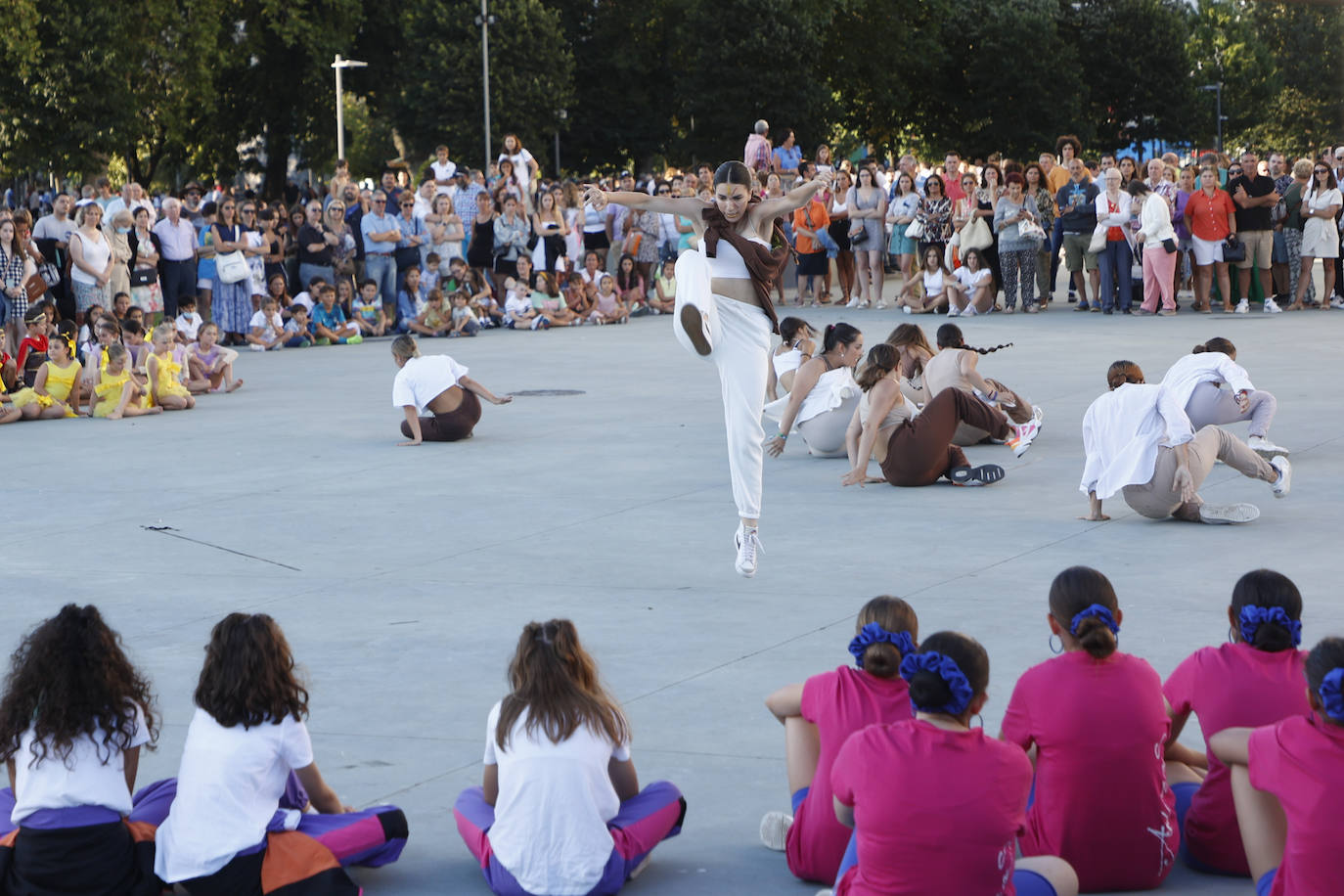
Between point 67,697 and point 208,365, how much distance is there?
13208 millimetres

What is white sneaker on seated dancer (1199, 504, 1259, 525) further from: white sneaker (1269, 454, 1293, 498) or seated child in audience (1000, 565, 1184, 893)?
seated child in audience (1000, 565, 1184, 893)

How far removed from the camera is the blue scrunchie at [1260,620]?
461cm

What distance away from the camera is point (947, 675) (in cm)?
400


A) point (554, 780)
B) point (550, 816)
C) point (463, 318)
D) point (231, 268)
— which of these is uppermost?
point (231, 268)

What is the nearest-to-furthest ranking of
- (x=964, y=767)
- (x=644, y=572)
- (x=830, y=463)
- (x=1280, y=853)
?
(x=964, y=767) < (x=1280, y=853) < (x=644, y=572) < (x=830, y=463)

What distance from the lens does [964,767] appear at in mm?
4004

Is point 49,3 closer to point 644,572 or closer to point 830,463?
point 830,463

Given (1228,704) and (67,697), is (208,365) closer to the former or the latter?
(67,697)

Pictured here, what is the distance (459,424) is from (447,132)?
119 feet

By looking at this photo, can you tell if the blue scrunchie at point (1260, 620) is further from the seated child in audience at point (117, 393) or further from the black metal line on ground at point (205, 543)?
the seated child in audience at point (117, 393)

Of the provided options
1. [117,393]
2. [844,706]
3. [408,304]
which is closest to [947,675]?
[844,706]

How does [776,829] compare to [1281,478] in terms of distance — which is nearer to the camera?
[776,829]

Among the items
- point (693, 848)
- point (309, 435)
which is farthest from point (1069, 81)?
point (693, 848)

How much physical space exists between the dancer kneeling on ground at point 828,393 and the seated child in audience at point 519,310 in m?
12.1
